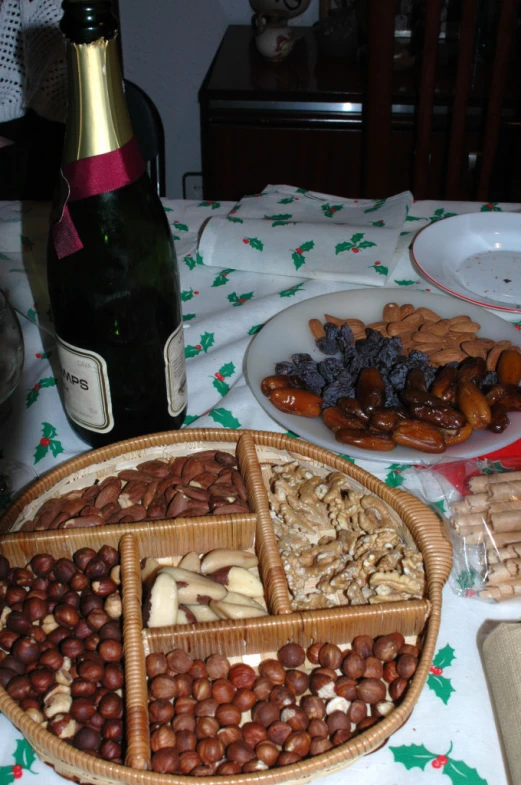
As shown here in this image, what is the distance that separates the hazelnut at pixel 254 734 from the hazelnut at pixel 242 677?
0.03 metres

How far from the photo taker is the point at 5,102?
4.05ft

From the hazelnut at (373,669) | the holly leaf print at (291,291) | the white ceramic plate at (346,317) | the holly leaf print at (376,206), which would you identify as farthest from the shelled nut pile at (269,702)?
the holly leaf print at (376,206)

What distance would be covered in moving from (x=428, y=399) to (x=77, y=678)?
0.40 meters

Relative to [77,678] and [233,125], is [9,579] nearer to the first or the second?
[77,678]

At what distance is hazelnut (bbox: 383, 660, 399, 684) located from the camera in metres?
0.49

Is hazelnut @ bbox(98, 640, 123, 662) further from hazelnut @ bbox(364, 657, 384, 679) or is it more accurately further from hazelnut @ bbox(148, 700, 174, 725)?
hazelnut @ bbox(364, 657, 384, 679)

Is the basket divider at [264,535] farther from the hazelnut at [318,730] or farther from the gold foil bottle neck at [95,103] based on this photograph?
the gold foil bottle neck at [95,103]

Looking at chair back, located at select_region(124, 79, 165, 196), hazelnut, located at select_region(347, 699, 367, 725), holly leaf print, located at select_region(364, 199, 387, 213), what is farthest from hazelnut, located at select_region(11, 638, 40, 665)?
chair back, located at select_region(124, 79, 165, 196)

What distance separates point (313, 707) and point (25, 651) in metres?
0.19

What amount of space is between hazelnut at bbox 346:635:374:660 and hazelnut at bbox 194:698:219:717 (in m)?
0.11

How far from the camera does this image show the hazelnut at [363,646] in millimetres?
511

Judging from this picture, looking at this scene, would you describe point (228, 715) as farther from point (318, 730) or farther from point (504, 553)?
point (504, 553)

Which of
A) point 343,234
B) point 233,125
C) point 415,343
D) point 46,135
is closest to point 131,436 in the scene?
point 415,343

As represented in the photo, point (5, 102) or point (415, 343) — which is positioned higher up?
point (5, 102)
